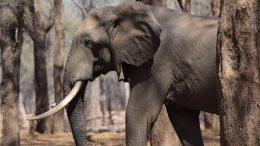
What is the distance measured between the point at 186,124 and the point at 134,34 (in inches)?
52.7

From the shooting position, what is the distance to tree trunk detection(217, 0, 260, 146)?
12.8ft

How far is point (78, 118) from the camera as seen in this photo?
7.30m

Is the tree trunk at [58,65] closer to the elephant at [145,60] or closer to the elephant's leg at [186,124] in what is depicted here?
the elephant's leg at [186,124]

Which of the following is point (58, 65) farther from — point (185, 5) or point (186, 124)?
point (186, 124)

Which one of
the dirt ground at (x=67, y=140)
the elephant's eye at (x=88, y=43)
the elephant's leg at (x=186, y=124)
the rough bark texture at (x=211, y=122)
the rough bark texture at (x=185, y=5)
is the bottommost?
the dirt ground at (x=67, y=140)

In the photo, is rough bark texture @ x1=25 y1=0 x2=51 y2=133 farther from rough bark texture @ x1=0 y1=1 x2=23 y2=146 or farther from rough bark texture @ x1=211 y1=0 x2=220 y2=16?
rough bark texture @ x1=0 y1=1 x2=23 y2=146

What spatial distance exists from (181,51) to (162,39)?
0.89 feet

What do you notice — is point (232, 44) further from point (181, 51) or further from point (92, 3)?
point (92, 3)

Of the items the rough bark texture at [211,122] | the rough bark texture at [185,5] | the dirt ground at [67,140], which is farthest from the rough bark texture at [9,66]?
the rough bark texture at [211,122]

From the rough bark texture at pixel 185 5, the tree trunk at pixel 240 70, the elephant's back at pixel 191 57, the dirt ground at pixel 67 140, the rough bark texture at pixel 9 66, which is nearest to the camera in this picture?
the tree trunk at pixel 240 70

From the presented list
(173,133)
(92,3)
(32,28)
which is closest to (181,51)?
(173,133)

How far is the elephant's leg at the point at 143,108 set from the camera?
271 inches

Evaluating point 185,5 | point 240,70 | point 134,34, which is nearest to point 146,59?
point 134,34

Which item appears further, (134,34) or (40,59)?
(40,59)
